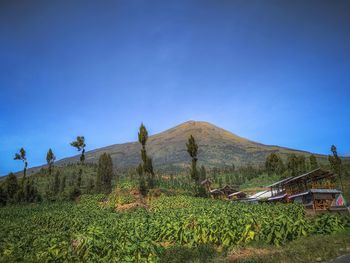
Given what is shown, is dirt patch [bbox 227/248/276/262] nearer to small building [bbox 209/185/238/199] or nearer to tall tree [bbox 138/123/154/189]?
tall tree [bbox 138/123/154/189]

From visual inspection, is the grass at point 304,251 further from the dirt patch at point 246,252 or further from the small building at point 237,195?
the small building at point 237,195

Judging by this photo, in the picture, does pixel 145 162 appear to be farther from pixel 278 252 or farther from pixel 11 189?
pixel 278 252

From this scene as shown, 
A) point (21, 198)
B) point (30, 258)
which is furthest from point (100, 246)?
point (21, 198)

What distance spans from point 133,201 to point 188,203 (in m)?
9.52

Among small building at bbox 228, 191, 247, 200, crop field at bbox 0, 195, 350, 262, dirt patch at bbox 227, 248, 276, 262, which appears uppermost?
crop field at bbox 0, 195, 350, 262

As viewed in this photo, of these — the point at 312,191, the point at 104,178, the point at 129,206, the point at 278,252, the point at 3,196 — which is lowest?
the point at 312,191

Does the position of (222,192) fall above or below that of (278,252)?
below

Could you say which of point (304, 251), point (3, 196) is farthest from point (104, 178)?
point (304, 251)

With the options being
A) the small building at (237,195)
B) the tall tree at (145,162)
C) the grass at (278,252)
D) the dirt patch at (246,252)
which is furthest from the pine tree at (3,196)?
the dirt patch at (246,252)

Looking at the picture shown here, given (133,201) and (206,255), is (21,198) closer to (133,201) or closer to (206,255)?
(133,201)

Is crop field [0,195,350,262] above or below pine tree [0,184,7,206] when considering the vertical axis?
below

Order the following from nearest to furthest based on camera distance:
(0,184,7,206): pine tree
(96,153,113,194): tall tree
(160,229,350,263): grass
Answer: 1. (160,229,350,263): grass
2. (96,153,113,194): tall tree
3. (0,184,7,206): pine tree

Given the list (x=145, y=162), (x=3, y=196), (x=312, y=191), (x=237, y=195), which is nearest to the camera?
(x=312, y=191)

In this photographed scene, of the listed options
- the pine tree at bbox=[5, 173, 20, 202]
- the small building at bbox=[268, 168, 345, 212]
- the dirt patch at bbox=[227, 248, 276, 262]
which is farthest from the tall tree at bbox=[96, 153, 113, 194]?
the dirt patch at bbox=[227, 248, 276, 262]
